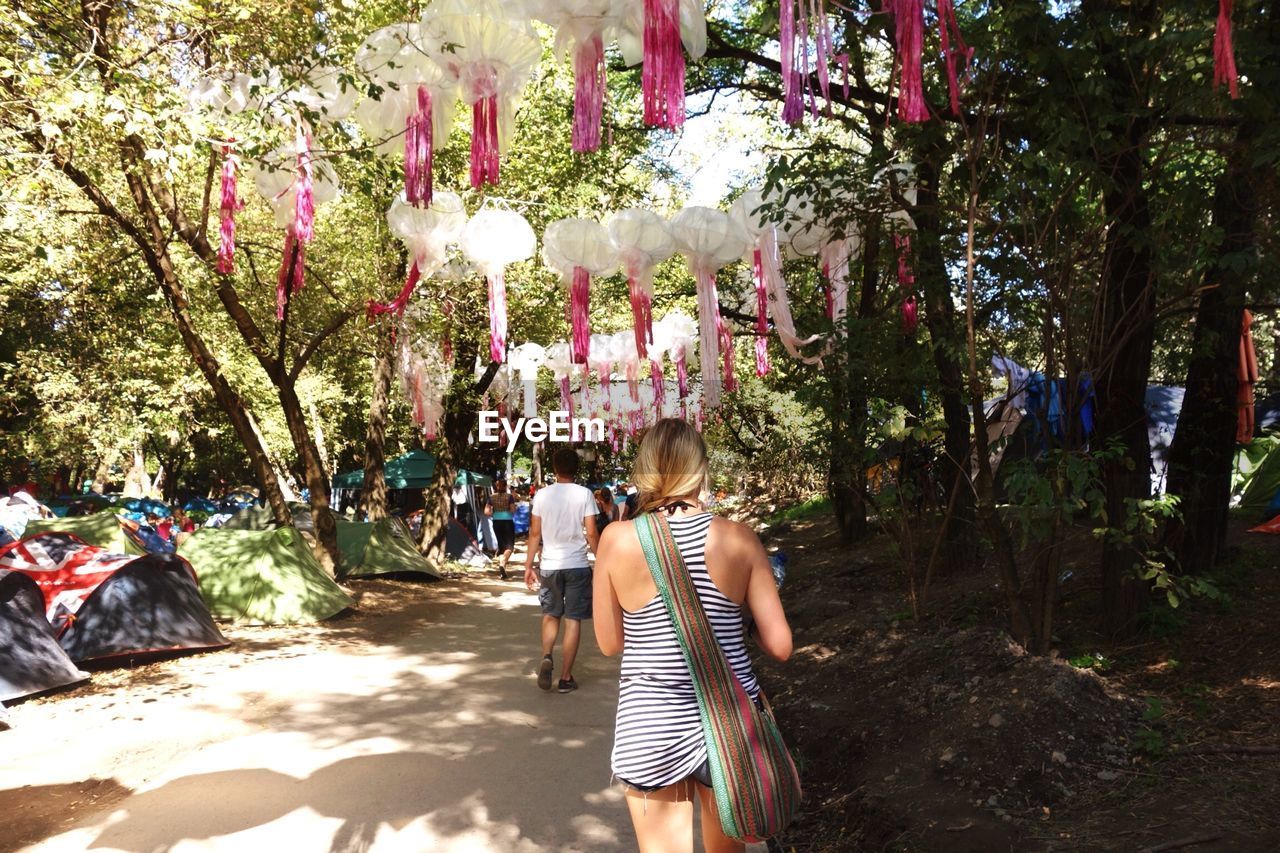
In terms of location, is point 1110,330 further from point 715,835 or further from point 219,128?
point 219,128

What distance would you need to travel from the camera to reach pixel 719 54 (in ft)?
35.4

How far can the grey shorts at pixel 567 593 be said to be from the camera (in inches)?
306

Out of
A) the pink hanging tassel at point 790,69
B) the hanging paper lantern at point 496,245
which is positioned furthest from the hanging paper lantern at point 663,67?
the hanging paper lantern at point 496,245

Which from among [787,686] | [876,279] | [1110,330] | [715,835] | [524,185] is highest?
[524,185]

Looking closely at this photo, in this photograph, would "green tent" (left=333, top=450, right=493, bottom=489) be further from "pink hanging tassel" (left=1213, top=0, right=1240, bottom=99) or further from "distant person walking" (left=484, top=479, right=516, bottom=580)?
"pink hanging tassel" (left=1213, top=0, right=1240, bottom=99)

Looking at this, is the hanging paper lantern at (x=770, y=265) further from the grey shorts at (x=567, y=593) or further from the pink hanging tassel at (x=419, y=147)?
the grey shorts at (x=567, y=593)

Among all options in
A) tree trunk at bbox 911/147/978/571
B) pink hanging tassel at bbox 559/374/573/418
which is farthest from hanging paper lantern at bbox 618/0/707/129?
pink hanging tassel at bbox 559/374/573/418

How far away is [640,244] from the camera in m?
10.6

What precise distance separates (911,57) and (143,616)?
8.06 m

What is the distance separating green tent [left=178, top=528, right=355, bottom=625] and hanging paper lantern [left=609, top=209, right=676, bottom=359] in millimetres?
5041

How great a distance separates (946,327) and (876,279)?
6305 millimetres

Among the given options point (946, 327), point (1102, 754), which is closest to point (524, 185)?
point (946, 327)

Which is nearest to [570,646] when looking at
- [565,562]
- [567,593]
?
[567,593]

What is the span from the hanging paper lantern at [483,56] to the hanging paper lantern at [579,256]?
9.27ft
